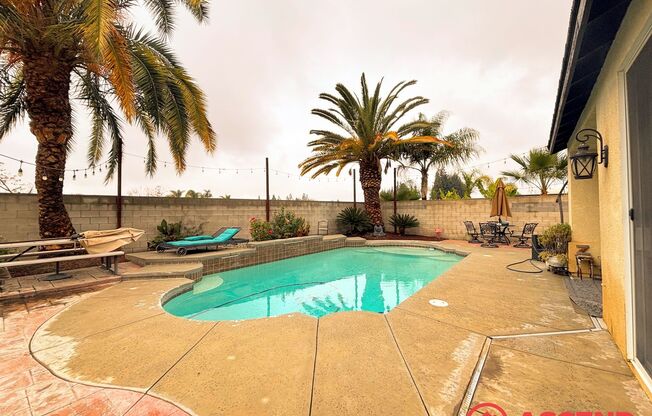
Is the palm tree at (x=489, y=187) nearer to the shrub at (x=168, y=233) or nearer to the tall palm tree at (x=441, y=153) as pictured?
the tall palm tree at (x=441, y=153)

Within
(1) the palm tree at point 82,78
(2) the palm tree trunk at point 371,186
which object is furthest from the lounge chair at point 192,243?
(2) the palm tree trunk at point 371,186

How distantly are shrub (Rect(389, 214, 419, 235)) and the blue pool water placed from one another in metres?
4.26

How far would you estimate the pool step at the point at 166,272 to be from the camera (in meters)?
5.20

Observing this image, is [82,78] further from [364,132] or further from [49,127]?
[364,132]

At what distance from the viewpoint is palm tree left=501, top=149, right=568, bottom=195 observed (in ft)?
38.3

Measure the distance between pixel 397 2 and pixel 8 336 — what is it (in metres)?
10.4

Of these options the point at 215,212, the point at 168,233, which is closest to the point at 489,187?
the point at 215,212

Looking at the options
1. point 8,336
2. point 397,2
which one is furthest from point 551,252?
point 8,336

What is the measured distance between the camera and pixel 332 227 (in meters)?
14.4

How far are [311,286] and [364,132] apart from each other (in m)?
8.55

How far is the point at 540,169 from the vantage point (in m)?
12.0

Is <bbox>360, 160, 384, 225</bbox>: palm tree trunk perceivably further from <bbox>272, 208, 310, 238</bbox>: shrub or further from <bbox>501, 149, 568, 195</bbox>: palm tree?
<bbox>501, 149, 568, 195</bbox>: palm tree

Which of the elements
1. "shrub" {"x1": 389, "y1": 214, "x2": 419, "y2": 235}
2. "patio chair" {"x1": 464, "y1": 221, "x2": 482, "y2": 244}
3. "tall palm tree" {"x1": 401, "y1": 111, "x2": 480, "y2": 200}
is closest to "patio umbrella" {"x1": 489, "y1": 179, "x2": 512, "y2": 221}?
"patio chair" {"x1": 464, "y1": 221, "x2": 482, "y2": 244}

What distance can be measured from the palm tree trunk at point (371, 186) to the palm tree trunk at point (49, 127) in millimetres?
10905
